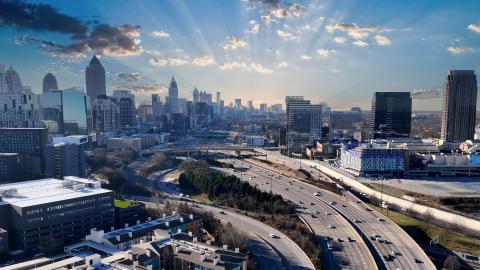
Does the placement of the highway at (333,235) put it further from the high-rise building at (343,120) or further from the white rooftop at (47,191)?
the high-rise building at (343,120)

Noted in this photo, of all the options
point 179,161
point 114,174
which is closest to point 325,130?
point 179,161

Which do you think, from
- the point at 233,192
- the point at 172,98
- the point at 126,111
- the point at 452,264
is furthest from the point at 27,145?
the point at 172,98

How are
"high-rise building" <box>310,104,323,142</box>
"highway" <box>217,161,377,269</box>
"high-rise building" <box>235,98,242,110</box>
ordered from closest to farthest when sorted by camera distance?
"highway" <box>217,161,377,269</box> → "high-rise building" <box>310,104,323,142</box> → "high-rise building" <box>235,98,242,110</box>

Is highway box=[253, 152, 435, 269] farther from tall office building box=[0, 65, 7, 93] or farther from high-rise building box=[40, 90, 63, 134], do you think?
tall office building box=[0, 65, 7, 93]

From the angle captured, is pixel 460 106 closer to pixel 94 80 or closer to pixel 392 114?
pixel 392 114

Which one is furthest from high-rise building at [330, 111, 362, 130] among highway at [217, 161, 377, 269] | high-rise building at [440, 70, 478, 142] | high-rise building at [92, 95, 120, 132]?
highway at [217, 161, 377, 269]

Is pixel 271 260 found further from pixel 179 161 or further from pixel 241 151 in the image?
pixel 241 151
